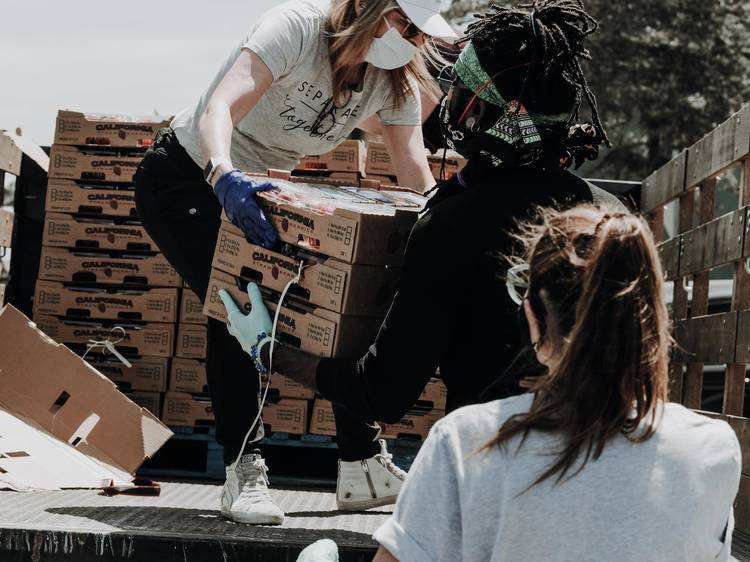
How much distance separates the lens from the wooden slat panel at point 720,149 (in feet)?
12.3

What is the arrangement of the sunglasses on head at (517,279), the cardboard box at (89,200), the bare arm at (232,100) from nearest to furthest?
1. the sunglasses on head at (517,279)
2. the bare arm at (232,100)
3. the cardboard box at (89,200)

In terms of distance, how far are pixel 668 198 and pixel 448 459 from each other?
344 cm

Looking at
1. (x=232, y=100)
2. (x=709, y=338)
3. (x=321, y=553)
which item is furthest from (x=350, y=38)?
(x=321, y=553)

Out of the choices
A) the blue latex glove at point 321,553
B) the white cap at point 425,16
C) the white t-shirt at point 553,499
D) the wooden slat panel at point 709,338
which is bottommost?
the blue latex glove at point 321,553

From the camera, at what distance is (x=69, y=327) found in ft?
17.8

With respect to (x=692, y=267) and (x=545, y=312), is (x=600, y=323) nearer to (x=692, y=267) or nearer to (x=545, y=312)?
(x=545, y=312)

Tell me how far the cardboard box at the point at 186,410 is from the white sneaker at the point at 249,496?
1657mm

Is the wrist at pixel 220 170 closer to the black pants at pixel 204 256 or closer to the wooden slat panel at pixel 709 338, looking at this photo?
the black pants at pixel 204 256

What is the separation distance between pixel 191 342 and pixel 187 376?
16cm

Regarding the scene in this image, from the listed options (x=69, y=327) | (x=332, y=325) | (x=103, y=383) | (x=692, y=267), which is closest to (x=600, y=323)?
(x=332, y=325)

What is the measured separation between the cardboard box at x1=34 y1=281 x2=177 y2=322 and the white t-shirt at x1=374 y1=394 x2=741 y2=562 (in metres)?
3.91

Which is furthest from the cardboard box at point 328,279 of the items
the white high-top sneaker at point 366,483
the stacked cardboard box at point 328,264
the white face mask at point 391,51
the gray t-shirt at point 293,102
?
the white high-top sneaker at point 366,483

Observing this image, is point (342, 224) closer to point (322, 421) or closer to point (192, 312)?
point (322, 421)

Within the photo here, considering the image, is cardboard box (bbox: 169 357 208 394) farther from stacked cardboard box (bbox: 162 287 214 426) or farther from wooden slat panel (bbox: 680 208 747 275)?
wooden slat panel (bbox: 680 208 747 275)
